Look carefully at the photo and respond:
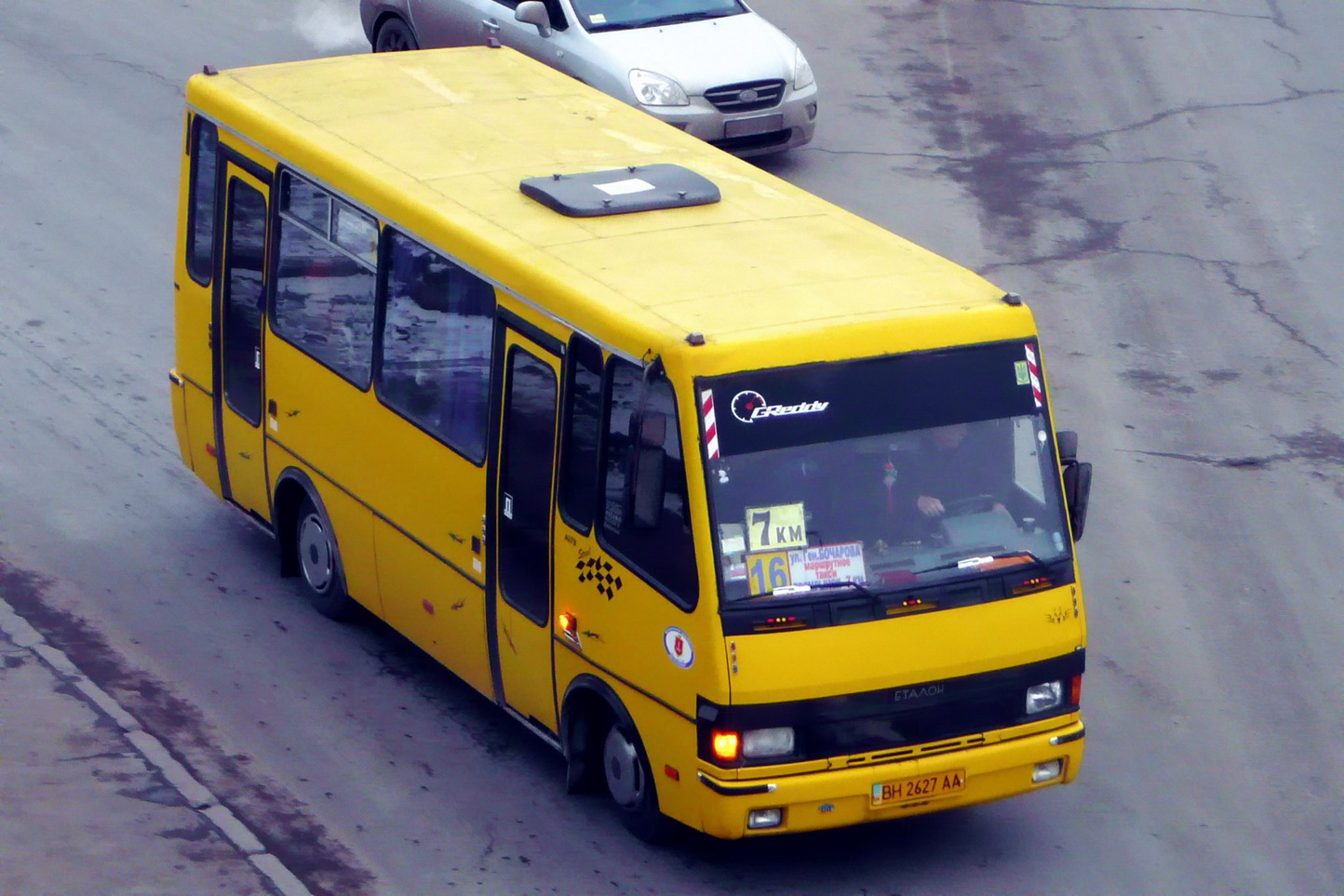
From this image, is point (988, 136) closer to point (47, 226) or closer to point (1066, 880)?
point (47, 226)

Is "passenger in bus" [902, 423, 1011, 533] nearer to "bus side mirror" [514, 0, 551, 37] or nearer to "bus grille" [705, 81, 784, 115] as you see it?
"bus grille" [705, 81, 784, 115]

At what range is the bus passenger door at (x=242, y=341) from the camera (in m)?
11.2

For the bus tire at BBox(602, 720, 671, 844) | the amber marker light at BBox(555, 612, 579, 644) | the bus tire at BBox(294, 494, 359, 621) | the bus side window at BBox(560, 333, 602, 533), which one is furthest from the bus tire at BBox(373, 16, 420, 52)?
the bus tire at BBox(602, 720, 671, 844)

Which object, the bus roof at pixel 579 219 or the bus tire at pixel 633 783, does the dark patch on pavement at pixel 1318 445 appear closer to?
the bus roof at pixel 579 219

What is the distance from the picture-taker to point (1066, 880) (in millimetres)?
8656

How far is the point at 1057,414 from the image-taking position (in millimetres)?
13812

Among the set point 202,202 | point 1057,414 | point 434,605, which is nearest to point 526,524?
point 434,605

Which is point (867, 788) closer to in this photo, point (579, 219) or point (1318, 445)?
point (579, 219)

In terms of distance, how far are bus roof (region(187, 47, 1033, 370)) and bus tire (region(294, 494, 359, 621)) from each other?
192 centimetres

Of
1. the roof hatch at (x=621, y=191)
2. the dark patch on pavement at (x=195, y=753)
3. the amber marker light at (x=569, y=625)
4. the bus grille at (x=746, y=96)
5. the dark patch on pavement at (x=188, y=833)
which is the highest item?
the roof hatch at (x=621, y=191)

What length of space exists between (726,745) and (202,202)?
5439mm

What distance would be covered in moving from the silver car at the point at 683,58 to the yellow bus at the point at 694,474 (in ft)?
21.9

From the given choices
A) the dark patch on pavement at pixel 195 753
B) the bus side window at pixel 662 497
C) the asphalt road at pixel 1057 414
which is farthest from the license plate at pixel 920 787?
the dark patch on pavement at pixel 195 753

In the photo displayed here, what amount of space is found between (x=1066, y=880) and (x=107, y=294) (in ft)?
31.3
